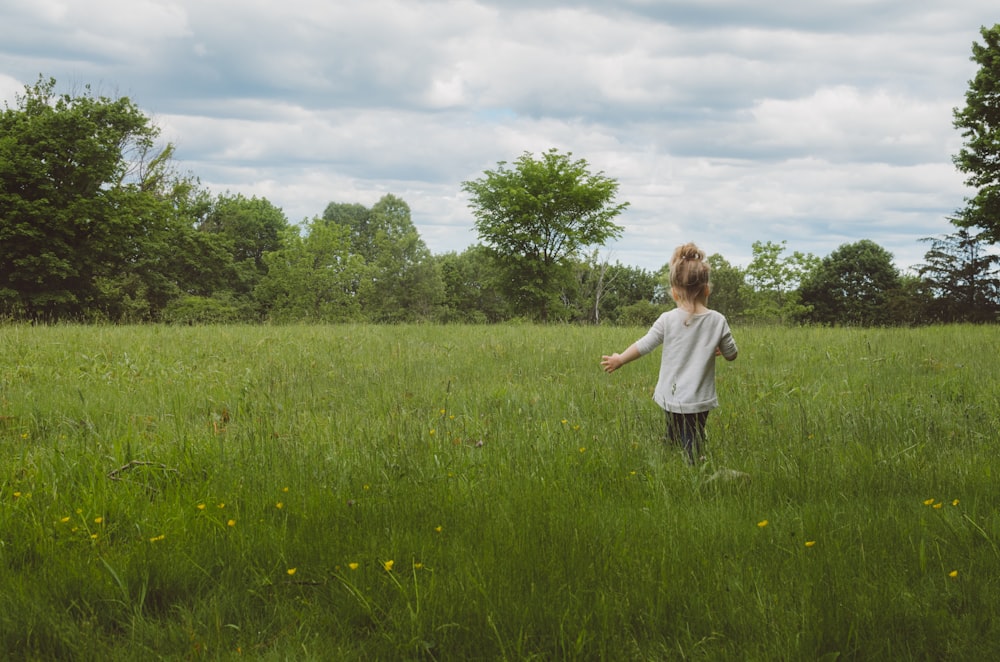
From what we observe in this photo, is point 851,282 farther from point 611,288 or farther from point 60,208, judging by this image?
point 60,208

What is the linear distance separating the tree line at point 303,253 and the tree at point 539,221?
10 centimetres

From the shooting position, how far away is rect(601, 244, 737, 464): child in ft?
16.1

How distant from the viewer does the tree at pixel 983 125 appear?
23.6 m

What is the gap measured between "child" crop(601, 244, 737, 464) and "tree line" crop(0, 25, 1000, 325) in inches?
601

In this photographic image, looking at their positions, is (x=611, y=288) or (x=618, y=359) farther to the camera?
(x=611, y=288)

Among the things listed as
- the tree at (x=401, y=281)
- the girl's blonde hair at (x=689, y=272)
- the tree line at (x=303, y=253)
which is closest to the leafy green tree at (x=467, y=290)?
the tree line at (x=303, y=253)

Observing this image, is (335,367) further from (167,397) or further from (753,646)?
(753,646)

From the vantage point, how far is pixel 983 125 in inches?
960

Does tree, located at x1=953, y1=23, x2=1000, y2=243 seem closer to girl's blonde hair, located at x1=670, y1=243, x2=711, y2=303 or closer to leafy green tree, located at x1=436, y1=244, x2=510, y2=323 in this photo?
girl's blonde hair, located at x1=670, y1=243, x2=711, y2=303

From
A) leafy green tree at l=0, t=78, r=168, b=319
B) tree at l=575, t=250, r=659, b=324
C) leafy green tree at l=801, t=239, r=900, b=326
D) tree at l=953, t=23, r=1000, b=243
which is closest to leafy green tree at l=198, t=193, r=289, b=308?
leafy green tree at l=0, t=78, r=168, b=319

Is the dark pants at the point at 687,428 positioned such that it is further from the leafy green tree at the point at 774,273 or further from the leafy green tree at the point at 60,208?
the leafy green tree at the point at 774,273

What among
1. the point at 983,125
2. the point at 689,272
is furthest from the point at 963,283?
the point at 689,272

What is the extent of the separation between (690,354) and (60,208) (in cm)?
3457

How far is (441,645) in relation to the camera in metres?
2.34
